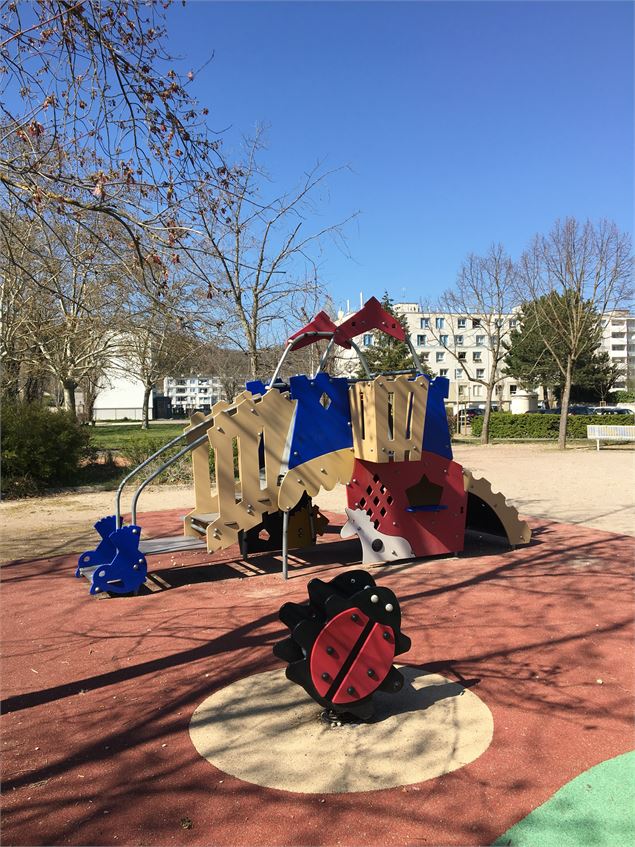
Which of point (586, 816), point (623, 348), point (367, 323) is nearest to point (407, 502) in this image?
point (367, 323)

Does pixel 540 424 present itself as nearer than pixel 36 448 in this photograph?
No

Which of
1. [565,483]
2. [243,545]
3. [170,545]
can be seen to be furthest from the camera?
[565,483]

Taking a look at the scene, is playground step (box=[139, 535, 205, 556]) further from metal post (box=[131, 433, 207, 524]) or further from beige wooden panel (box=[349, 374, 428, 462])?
beige wooden panel (box=[349, 374, 428, 462])

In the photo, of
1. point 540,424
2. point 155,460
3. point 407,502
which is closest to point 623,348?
point 540,424

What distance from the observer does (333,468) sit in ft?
25.4

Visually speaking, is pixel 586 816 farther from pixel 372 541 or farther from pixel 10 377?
pixel 10 377

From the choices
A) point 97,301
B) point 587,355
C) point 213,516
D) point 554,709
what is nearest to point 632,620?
point 554,709

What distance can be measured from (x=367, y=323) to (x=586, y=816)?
20.8ft

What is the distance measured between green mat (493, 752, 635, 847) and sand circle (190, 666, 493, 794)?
20.5 inches

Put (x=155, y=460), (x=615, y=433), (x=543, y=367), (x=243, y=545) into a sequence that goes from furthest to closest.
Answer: (x=543, y=367) < (x=615, y=433) < (x=155, y=460) < (x=243, y=545)

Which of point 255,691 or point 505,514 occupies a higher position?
point 505,514

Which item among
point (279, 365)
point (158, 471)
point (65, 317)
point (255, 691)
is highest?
point (65, 317)

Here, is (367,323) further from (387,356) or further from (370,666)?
(387,356)

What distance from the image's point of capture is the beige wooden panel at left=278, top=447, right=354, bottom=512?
290 inches
